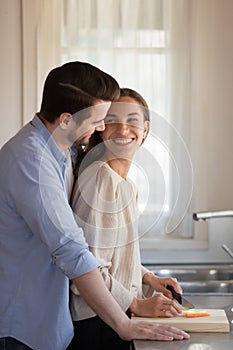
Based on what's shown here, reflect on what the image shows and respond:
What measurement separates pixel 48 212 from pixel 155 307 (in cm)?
35

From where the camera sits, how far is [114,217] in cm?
167

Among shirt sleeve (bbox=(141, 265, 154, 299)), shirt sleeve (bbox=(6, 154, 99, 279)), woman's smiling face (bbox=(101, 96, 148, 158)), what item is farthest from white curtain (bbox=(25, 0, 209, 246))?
shirt sleeve (bbox=(6, 154, 99, 279))

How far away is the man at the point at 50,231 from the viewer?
151 centimetres

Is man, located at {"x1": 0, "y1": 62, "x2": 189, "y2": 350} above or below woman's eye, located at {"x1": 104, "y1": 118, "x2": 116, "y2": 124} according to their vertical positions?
below

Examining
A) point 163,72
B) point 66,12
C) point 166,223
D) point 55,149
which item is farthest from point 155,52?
point 55,149

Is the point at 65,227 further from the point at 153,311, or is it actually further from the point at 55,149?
the point at 153,311

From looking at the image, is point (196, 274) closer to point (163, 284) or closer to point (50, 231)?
point (163, 284)

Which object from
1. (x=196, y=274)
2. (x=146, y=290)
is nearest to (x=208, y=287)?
(x=196, y=274)

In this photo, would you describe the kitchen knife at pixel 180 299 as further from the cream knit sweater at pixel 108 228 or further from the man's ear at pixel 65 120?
the man's ear at pixel 65 120

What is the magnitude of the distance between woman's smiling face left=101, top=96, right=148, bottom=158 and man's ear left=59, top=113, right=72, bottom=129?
172mm

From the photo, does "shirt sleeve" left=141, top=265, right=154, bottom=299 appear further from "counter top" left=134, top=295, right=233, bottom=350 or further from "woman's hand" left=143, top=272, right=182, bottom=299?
"counter top" left=134, top=295, right=233, bottom=350

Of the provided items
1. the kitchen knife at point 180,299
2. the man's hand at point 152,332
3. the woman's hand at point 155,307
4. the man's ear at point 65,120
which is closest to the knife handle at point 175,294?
the kitchen knife at point 180,299

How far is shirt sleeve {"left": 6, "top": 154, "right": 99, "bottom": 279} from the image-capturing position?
150cm

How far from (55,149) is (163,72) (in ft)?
4.55
